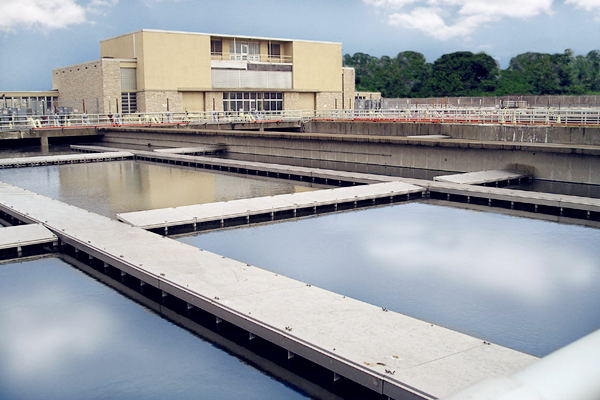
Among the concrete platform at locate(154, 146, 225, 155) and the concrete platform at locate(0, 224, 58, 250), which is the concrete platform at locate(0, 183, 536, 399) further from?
the concrete platform at locate(154, 146, 225, 155)

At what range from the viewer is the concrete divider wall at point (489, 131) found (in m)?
25.5

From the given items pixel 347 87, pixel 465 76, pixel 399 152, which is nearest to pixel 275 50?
pixel 347 87

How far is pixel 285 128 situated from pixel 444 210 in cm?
3250

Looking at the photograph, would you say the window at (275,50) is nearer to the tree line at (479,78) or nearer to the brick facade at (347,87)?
the brick facade at (347,87)

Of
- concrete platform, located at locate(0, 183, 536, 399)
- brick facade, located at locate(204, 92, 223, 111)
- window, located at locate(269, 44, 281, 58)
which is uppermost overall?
window, located at locate(269, 44, 281, 58)

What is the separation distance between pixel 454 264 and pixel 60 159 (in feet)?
78.2

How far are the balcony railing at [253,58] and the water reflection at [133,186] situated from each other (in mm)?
28456

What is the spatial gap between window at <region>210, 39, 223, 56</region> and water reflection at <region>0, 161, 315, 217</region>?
1130 inches

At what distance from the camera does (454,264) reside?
11539 millimetres

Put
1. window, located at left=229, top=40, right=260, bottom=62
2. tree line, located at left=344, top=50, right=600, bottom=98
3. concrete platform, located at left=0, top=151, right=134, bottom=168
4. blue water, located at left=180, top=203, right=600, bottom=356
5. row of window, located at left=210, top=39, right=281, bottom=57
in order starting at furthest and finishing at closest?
tree line, located at left=344, top=50, right=600, bottom=98
window, located at left=229, top=40, right=260, bottom=62
row of window, located at left=210, top=39, right=281, bottom=57
concrete platform, located at left=0, top=151, right=134, bottom=168
blue water, located at left=180, top=203, right=600, bottom=356

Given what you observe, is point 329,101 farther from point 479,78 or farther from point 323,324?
point 323,324

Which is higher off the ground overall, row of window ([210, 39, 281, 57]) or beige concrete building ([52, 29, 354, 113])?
row of window ([210, 39, 281, 57])

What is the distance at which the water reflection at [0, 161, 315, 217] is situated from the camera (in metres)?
18.7

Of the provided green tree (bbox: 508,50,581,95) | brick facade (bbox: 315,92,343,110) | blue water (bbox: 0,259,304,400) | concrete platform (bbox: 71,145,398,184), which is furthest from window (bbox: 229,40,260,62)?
green tree (bbox: 508,50,581,95)
